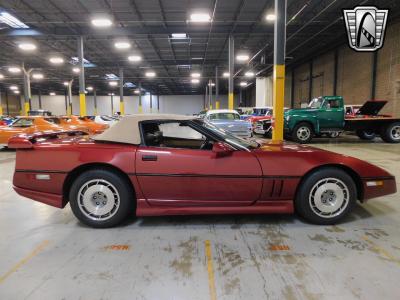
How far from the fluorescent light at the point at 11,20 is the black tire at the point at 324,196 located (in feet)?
53.7

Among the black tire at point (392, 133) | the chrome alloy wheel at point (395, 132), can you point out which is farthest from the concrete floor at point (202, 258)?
the chrome alloy wheel at point (395, 132)

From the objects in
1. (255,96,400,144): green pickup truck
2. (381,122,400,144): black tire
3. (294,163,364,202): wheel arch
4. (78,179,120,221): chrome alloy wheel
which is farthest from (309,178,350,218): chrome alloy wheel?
(381,122,400,144): black tire

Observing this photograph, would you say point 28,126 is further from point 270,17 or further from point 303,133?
point 270,17

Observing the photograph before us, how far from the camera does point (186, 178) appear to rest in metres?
3.06

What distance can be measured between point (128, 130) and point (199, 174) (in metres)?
0.97

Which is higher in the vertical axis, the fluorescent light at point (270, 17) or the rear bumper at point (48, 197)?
the fluorescent light at point (270, 17)

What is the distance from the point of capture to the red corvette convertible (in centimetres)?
306

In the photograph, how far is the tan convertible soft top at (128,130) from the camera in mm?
3215

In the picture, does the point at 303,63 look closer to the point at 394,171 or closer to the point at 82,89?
the point at 82,89

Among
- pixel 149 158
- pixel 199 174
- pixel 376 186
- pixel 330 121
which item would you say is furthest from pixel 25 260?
pixel 330 121

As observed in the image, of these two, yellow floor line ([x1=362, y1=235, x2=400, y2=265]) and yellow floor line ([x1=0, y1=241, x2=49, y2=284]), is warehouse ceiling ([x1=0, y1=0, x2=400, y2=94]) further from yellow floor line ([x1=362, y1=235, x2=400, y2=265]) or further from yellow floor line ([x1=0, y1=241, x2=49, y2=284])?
yellow floor line ([x1=0, y1=241, x2=49, y2=284])

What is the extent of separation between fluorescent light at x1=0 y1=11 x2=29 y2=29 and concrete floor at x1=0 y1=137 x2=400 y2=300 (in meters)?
14.6

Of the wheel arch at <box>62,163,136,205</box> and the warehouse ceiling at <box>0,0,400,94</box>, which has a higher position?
the warehouse ceiling at <box>0,0,400,94</box>

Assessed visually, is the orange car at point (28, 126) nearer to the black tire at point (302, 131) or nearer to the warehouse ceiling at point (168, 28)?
the warehouse ceiling at point (168, 28)
